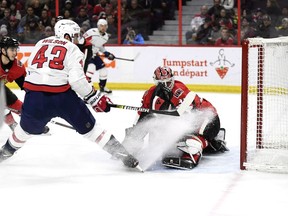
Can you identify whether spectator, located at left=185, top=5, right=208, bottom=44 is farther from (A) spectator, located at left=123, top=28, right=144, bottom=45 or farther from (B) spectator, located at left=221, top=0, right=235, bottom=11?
(A) spectator, located at left=123, top=28, right=144, bottom=45

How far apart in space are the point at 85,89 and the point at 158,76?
2.11ft

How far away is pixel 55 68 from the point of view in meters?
4.19

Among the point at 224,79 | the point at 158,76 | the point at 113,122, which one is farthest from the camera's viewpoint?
the point at 224,79

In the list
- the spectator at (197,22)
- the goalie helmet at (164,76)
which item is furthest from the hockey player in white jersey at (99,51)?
the goalie helmet at (164,76)

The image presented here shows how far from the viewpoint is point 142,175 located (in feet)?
14.2

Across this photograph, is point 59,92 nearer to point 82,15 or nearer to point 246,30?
point 246,30

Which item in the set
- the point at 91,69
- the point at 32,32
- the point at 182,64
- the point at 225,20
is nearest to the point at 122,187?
the point at 91,69

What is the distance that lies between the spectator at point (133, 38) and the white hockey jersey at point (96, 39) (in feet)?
2.13

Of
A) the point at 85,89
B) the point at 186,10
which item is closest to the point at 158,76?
the point at 85,89

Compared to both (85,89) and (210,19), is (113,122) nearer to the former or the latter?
(85,89)

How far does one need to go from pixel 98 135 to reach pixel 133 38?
206 inches

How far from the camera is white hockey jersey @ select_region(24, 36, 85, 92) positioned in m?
4.19

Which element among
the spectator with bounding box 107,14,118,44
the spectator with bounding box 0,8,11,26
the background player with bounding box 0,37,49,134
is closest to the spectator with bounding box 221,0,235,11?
the spectator with bounding box 107,14,118,44

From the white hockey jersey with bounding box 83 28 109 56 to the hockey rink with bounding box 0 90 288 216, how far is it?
3490 mm
